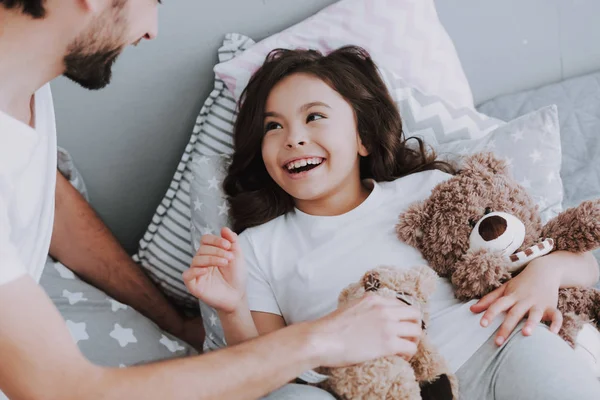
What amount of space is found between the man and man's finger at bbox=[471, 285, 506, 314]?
174 millimetres

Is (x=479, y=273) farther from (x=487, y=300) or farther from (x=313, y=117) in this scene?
(x=313, y=117)

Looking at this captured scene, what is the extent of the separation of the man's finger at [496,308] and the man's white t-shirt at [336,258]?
34 millimetres

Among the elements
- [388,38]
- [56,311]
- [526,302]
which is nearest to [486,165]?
[526,302]

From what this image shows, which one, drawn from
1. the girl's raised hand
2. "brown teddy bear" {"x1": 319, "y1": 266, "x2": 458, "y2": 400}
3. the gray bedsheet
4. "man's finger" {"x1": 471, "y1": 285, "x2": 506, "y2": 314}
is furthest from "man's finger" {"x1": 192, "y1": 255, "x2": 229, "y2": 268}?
the gray bedsheet

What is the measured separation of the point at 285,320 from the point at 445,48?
34.0 inches

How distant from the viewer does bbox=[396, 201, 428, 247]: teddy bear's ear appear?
1087 millimetres

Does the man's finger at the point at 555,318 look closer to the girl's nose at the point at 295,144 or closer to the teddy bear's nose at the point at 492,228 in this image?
the teddy bear's nose at the point at 492,228

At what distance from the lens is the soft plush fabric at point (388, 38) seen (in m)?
1.43

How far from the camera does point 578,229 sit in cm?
105

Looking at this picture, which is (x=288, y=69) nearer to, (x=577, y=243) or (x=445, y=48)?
(x=445, y=48)

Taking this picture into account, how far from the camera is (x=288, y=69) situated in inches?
50.0

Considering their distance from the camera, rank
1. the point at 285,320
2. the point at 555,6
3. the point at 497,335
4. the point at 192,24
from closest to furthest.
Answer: the point at 497,335 → the point at 285,320 → the point at 192,24 → the point at 555,6

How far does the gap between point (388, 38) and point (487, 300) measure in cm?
75

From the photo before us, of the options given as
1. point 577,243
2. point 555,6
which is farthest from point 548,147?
point 555,6
